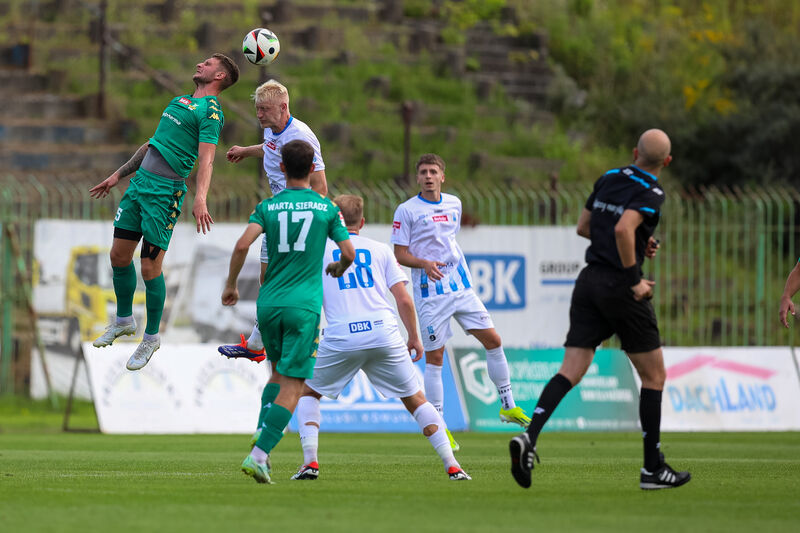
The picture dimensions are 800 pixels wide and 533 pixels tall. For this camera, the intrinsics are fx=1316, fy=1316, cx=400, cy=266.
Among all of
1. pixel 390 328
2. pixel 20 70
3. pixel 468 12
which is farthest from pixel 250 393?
pixel 468 12

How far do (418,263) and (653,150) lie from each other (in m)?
4.24

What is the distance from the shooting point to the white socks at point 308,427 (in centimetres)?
996

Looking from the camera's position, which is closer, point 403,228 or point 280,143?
point 280,143

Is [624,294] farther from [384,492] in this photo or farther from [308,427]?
[308,427]

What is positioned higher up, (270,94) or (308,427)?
(270,94)

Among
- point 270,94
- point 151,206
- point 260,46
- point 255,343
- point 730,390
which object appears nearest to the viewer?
point 270,94

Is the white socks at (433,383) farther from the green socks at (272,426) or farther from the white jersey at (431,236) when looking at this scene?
the green socks at (272,426)

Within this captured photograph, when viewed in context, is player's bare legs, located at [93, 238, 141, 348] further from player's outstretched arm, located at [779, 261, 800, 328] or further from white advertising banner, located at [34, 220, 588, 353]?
white advertising banner, located at [34, 220, 588, 353]

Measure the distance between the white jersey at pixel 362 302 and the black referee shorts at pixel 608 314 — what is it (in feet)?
4.82

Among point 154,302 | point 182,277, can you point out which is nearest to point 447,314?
point 154,302

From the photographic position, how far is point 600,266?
905 cm

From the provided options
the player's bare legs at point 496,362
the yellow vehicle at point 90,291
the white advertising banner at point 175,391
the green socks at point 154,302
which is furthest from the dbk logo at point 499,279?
the green socks at point 154,302

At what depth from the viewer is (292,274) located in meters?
8.96

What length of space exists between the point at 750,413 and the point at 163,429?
27.1ft
